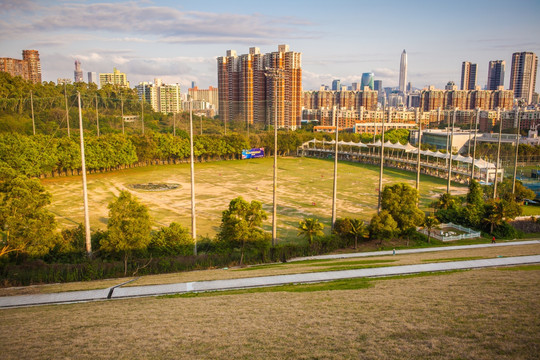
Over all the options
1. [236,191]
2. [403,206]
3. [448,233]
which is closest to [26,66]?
[236,191]

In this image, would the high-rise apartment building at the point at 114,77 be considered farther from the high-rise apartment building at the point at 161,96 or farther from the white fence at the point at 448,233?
the white fence at the point at 448,233

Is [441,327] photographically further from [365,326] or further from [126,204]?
[126,204]

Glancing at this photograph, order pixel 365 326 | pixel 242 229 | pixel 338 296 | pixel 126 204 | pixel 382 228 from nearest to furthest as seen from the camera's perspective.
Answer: pixel 365 326
pixel 338 296
pixel 126 204
pixel 242 229
pixel 382 228

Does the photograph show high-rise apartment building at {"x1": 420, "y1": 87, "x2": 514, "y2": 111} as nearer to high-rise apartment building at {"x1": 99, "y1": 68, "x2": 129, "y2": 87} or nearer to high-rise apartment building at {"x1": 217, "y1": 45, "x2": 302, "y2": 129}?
high-rise apartment building at {"x1": 217, "y1": 45, "x2": 302, "y2": 129}

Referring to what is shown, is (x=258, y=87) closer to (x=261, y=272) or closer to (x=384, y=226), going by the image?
(x=384, y=226)

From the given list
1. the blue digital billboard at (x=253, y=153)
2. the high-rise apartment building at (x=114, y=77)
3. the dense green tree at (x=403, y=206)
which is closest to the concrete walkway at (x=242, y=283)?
the dense green tree at (x=403, y=206)

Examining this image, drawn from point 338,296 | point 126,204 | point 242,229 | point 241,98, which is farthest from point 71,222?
point 241,98
